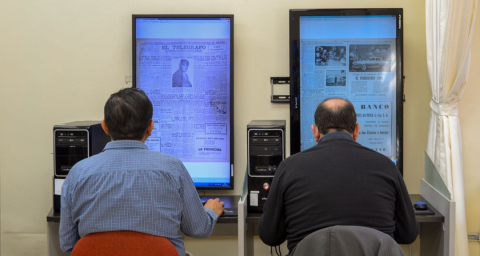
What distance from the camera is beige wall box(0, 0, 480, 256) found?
10.8 feet

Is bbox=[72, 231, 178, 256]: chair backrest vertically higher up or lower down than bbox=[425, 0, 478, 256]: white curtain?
lower down

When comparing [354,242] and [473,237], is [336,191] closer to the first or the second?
[354,242]

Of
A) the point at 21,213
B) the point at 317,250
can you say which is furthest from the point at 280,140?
the point at 21,213

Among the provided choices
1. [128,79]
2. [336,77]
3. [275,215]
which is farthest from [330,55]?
[275,215]

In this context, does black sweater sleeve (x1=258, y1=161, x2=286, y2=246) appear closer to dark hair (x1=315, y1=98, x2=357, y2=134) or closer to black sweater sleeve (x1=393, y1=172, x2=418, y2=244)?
dark hair (x1=315, y1=98, x2=357, y2=134)

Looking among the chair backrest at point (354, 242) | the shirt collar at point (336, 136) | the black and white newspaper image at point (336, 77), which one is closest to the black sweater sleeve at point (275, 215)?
the shirt collar at point (336, 136)

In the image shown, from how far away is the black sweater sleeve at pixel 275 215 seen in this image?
2234mm

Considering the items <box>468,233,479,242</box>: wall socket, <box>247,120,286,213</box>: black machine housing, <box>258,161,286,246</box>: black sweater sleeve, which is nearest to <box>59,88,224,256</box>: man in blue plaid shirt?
<box>258,161,286,246</box>: black sweater sleeve

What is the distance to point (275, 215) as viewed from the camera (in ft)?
7.40

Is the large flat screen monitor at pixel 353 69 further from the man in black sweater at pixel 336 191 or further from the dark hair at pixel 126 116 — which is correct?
the dark hair at pixel 126 116

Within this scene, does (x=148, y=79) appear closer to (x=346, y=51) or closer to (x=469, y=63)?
(x=346, y=51)

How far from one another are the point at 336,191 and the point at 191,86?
149 cm

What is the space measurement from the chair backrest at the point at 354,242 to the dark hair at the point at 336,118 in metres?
0.55

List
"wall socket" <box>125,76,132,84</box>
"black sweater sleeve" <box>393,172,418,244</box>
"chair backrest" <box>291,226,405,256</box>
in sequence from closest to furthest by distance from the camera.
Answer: "chair backrest" <box>291,226,405,256</box> → "black sweater sleeve" <box>393,172,418,244</box> → "wall socket" <box>125,76,132,84</box>
